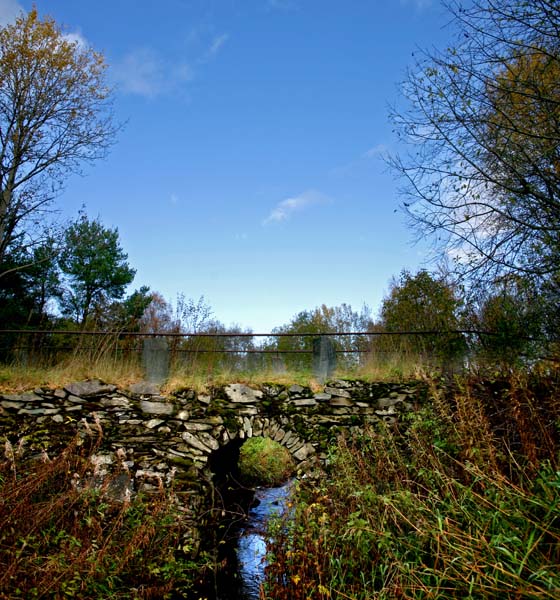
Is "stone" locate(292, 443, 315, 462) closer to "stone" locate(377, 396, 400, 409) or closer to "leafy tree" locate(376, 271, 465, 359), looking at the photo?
"stone" locate(377, 396, 400, 409)

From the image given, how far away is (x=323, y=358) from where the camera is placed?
7.32m

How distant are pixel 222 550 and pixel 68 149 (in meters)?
10.8

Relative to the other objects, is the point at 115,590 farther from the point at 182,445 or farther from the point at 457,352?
the point at 457,352

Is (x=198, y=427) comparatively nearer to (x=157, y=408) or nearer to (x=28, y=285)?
(x=157, y=408)

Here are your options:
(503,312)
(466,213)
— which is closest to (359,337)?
(503,312)

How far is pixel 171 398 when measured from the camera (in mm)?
6867

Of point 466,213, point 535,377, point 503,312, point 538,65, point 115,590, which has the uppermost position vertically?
point 538,65

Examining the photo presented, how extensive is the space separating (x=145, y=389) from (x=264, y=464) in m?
6.14

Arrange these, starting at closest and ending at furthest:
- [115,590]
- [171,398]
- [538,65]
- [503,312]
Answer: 1. [115,590]
2. [538,65]
3. [503,312]
4. [171,398]

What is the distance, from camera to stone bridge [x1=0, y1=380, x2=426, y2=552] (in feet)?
21.2

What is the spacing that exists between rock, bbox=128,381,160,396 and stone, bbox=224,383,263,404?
1142 mm

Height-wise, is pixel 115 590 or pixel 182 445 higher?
pixel 182 445

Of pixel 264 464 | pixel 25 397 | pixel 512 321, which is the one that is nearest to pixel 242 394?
pixel 25 397

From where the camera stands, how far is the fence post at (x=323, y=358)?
725cm
